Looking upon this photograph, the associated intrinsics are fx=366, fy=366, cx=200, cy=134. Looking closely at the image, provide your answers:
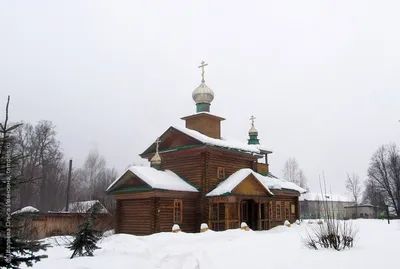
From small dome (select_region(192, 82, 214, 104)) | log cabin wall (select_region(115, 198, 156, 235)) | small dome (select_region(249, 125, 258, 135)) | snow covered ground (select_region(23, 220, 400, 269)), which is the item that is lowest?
snow covered ground (select_region(23, 220, 400, 269))

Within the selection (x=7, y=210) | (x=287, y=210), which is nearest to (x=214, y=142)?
(x=287, y=210)

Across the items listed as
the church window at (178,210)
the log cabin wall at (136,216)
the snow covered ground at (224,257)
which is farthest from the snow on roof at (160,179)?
the snow covered ground at (224,257)

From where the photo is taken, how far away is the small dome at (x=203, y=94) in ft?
84.5

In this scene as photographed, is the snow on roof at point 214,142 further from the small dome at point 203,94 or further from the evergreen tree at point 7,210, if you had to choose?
the evergreen tree at point 7,210

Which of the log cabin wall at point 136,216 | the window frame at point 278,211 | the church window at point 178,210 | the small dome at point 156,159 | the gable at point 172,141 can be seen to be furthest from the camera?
the window frame at point 278,211

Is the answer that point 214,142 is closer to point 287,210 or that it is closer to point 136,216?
point 136,216

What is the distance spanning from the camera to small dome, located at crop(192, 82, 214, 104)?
2577 centimetres

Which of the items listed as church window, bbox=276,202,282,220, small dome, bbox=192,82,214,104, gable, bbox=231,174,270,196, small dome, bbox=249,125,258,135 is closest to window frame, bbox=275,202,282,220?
church window, bbox=276,202,282,220

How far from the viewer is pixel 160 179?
2078 centimetres

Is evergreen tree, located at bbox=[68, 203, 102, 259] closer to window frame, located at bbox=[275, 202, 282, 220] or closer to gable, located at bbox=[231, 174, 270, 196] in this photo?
gable, located at bbox=[231, 174, 270, 196]

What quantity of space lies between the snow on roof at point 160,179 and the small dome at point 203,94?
242 inches

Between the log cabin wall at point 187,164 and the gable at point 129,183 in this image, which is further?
the log cabin wall at point 187,164

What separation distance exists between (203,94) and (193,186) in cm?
698

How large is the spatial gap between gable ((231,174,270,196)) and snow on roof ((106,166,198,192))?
255 centimetres
